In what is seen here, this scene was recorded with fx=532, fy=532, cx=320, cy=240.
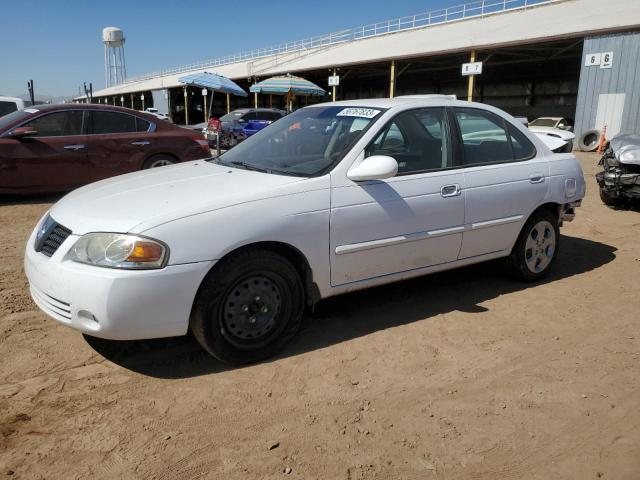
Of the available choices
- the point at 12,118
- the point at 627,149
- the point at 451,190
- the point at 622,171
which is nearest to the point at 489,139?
the point at 451,190

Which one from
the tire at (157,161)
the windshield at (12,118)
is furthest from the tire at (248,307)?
the windshield at (12,118)

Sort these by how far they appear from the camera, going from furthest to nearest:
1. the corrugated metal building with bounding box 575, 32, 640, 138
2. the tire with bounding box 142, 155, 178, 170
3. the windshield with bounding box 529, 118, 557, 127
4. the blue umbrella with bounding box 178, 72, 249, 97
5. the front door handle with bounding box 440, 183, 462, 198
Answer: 1. the windshield with bounding box 529, 118, 557, 127
2. the blue umbrella with bounding box 178, 72, 249, 97
3. the corrugated metal building with bounding box 575, 32, 640, 138
4. the tire with bounding box 142, 155, 178, 170
5. the front door handle with bounding box 440, 183, 462, 198

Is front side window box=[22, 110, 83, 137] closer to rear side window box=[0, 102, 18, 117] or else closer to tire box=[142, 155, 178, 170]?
tire box=[142, 155, 178, 170]

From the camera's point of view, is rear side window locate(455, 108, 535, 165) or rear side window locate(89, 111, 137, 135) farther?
rear side window locate(89, 111, 137, 135)

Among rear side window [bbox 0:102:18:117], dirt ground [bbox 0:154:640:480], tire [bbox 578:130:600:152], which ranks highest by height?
rear side window [bbox 0:102:18:117]

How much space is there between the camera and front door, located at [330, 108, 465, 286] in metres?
3.49

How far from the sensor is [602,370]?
10.8 feet

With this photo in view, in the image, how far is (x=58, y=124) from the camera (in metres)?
7.88

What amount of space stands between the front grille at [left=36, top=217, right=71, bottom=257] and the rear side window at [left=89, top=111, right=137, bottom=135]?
5404mm

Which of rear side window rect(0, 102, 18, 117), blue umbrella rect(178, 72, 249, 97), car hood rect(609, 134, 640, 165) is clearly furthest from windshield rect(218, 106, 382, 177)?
blue umbrella rect(178, 72, 249, 97)

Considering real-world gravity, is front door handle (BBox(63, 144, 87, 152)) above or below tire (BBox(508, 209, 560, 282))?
above

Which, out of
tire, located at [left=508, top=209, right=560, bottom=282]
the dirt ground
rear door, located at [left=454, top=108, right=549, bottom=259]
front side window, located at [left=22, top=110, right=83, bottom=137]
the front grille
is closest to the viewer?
the dirt ground

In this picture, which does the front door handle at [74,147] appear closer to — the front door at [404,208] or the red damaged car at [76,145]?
the red damaged car at [76,145]

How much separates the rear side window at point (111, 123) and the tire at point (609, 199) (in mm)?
7430
